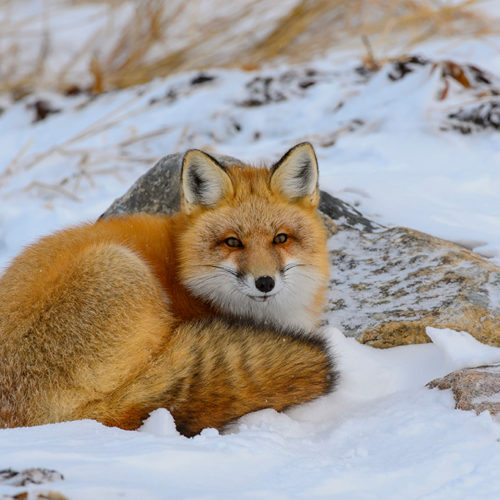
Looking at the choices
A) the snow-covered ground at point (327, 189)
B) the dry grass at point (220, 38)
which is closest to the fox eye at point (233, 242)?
the snow-covered ground at point (327, 189)

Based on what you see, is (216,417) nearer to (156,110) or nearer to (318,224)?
(318,224)

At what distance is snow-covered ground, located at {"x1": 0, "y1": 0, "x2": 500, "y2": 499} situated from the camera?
1.88 m

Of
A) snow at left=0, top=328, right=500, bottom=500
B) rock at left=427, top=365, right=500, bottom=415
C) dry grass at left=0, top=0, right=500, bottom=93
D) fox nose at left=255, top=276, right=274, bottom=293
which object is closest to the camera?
snow at left=0, top=328, right=500, bottom=500

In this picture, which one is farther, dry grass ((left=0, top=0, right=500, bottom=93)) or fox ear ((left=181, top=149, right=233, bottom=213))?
dry grass ((left=0, top=0, right=500, bottom=93))

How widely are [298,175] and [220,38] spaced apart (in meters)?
5.89

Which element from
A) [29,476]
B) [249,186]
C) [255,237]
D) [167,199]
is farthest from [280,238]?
[29,476]

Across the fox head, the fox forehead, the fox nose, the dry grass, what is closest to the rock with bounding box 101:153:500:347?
the fox head

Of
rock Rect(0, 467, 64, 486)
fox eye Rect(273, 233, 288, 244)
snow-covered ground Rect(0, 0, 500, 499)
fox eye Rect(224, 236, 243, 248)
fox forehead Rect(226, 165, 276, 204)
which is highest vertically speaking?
rock Rect(0, 467, 64, 486)

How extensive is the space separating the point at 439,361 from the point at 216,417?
1.17 meters

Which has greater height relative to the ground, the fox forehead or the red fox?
the fox forehead

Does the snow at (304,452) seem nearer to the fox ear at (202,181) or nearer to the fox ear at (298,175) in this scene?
the fox ear at (298,175)

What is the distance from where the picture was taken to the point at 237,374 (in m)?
2.57

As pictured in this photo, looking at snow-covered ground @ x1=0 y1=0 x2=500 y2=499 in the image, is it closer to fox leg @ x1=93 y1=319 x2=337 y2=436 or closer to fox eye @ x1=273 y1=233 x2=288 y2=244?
fox leg @ x1=93 y1=319 x2=337 y2=436

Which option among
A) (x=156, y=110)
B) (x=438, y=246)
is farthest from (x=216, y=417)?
(x=156, y=110)
